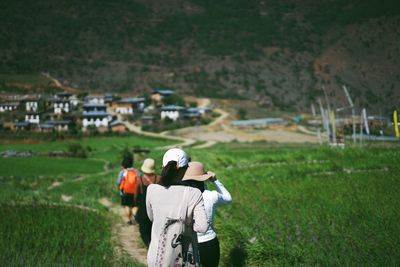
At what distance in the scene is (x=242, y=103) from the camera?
63.8 meters

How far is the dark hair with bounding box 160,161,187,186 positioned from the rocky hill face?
3297cm

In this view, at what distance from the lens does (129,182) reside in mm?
7867

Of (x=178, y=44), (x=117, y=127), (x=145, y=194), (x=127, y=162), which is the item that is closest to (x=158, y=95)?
(x=117, y=127)

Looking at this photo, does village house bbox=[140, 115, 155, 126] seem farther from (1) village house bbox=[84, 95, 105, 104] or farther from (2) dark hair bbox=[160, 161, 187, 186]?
(2) dark hair bbox=[160, 161, 187, 186]

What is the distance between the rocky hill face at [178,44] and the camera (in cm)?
5781

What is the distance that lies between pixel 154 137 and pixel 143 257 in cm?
3530

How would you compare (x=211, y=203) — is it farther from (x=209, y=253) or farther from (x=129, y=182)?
(x=129, y=182)

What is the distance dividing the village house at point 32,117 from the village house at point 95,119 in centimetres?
624

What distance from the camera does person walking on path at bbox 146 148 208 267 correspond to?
3.68m

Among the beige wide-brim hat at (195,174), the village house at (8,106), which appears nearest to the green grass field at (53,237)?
the beige wide-brim hat at (195,174)

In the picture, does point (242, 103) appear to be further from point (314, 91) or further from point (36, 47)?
point (36, 47)

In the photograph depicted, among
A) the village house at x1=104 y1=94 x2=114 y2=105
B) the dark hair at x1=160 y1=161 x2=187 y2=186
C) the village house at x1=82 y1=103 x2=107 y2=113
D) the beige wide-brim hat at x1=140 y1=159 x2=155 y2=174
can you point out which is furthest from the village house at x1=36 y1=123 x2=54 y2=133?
the dark hair at x1=160 y1=161 x2=187 y2=186

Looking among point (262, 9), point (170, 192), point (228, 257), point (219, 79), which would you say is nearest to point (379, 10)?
point (228, 257)

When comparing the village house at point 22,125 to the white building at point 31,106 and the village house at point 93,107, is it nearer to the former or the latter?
the white building at point 31,106
